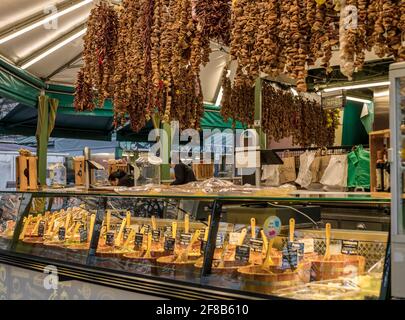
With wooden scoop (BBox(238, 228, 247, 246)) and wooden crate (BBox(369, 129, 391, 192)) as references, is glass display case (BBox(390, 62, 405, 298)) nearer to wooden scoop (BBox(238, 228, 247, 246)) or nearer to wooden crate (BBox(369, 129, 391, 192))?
wooden scoop (BBox(238, 228, 247, 246))

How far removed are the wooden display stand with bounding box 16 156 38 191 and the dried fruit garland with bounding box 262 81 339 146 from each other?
3074 mm

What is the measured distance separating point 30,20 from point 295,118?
368 cm

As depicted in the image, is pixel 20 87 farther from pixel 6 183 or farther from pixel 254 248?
pixel 254 248

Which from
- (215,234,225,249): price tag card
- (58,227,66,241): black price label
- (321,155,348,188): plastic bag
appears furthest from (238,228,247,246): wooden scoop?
(321,155,348,188): plastic bag

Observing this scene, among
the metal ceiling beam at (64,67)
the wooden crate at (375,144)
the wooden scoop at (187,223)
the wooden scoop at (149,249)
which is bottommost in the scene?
the wooden scoop at (149,249)

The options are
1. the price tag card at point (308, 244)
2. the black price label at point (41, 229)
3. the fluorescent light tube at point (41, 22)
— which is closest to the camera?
the price tag card at point (308, 244)

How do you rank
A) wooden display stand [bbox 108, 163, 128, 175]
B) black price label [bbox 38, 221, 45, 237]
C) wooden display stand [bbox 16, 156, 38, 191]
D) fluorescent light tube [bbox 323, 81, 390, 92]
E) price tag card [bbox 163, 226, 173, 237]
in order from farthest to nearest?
fluorescent light tube [bbox 323, 81, 390, 92] → wooden display stand [bbox 108, 163, 128, 175] → wooden display stand [bbox 16, 156, 38, 191] → black price label [bbox 38, 221, 45, 237] → price tag card [bbox 163, 226, 173, 237]

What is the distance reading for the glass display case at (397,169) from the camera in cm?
198

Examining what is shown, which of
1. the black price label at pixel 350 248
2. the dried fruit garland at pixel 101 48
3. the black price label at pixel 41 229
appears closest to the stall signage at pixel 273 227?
the black price label at pixel 350 248

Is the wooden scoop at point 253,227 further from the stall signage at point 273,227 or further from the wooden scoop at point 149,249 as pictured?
the wooden scoop at point 149,249

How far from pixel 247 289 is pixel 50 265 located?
5.21 feet

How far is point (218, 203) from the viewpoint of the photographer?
2.67m

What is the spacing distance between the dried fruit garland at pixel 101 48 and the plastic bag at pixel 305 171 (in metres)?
3.81

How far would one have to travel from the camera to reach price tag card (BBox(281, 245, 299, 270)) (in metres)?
2.50
